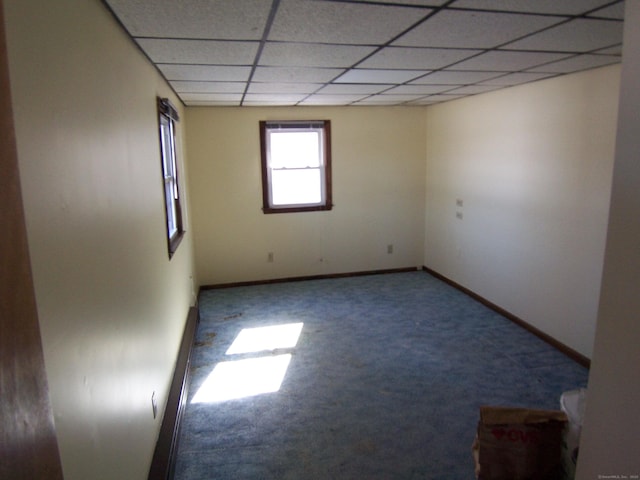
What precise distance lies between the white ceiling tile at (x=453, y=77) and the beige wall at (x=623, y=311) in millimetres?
2245

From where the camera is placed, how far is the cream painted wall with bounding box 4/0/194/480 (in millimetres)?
1012

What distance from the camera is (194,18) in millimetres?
1886

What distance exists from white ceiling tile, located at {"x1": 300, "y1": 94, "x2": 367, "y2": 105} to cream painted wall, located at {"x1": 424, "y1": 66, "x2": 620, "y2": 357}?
1301 millimetres

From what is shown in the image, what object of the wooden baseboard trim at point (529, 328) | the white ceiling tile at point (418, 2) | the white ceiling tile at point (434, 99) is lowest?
the wooden baseboard trim at point (529, 328)

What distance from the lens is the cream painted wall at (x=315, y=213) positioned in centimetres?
535

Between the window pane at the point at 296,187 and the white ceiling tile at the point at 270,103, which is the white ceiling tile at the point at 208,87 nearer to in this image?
the white ceiling tile at the point at 270,103

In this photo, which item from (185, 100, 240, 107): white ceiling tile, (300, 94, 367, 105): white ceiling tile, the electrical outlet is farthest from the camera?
(185, 100, 240, 107): white ceiling tile

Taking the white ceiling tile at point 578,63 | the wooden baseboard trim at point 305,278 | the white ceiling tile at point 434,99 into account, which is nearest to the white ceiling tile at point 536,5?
the white ceiling tile at point 578,63

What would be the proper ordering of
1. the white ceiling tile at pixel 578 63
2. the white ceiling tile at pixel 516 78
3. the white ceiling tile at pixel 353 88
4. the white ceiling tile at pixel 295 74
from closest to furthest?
the white ceiling tile at pixel 578 63, the white ceiling tile at pixel 295 74, the white ceiling tile at pixel 516 78, the white ceiling tile at pixel 353 88

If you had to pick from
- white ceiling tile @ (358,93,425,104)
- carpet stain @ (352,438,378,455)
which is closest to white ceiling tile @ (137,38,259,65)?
white ceiling tile @ (358,93,425,104)

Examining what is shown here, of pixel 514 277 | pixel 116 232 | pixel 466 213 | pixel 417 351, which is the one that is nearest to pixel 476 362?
pixel 417 351

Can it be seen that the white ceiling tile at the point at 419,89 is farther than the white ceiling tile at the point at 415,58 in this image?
Yes

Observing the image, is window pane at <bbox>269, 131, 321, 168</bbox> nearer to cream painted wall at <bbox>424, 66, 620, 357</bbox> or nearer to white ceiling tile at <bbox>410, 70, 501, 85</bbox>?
cream painted wall at <bbox>424, 66, 620, 357</bbox>

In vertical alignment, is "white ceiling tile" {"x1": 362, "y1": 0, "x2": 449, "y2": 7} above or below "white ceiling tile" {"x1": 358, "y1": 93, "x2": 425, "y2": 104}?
below
